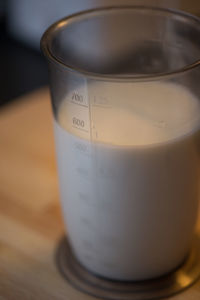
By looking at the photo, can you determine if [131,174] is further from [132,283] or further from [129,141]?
[132,283]

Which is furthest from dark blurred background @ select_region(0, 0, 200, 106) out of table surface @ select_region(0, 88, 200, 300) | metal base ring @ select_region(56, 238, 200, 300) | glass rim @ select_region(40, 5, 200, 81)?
metal base ring @ select_region(56, 238, 200, 300)

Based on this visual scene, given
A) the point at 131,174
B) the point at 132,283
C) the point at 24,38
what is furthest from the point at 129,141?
the point at 24,38

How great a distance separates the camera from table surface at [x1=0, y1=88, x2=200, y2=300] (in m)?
0.66

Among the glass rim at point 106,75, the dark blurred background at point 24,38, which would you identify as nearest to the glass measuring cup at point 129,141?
the glass rim at point 106,75

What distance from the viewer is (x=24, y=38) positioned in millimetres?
1498

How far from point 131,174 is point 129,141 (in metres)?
0.04

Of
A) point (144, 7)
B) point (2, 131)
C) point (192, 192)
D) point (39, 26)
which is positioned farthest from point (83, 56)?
point (39, 26)

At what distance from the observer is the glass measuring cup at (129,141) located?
565 millimetres

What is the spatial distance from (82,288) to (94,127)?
222mm

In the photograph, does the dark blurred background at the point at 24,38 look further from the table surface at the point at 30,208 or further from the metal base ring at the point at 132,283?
the metal base ring at the point at 132,283

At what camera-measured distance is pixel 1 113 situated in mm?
1029

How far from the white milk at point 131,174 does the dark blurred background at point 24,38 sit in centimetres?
69

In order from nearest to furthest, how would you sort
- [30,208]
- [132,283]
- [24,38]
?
[132,283], [30,208], [24,38]

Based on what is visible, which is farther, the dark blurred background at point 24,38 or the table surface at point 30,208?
the dark blurred background at point 24,38
